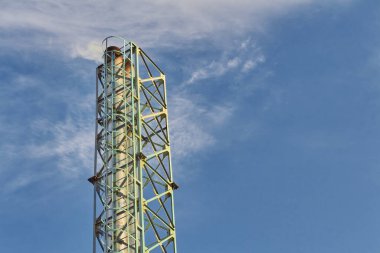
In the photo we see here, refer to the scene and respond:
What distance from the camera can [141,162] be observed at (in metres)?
47.5

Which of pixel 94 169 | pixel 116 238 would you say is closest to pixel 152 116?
pixel 94 169

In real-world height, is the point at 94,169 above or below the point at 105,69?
below

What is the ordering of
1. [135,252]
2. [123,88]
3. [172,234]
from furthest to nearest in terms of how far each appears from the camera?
[123,88], [172,234], [135,252]

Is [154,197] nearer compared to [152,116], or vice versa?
[154,197]

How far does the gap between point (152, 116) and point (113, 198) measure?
720cm

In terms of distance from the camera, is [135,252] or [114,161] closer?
[135,252]

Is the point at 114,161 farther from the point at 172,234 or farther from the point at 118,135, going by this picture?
the point at 172,234

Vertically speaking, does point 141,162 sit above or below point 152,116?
below

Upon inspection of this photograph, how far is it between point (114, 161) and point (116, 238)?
15.4 ft

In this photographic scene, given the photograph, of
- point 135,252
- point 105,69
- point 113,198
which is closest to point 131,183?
point 113,198

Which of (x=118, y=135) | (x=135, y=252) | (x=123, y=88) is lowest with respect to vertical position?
(x=135, y=252)

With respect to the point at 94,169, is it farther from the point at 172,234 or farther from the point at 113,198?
the point at 172,234

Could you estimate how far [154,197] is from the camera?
4775 centimetres

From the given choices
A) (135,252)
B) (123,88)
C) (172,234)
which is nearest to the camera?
(135,252)
